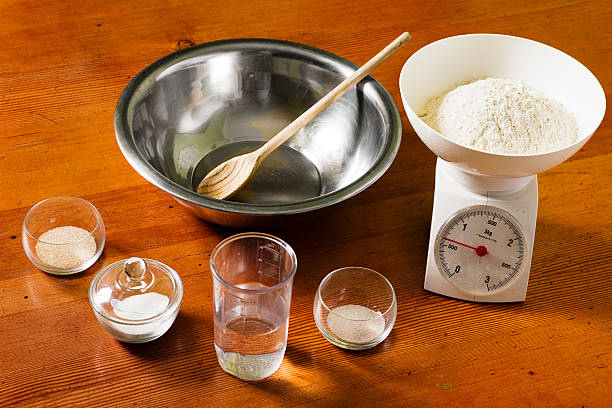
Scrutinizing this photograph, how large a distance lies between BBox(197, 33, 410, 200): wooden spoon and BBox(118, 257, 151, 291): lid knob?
0.16 m

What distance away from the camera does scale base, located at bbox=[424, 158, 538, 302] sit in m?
0.94

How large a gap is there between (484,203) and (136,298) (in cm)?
46

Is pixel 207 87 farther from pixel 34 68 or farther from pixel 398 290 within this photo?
pixel 398 290

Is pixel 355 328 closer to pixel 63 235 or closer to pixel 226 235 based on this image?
pixel 226 235

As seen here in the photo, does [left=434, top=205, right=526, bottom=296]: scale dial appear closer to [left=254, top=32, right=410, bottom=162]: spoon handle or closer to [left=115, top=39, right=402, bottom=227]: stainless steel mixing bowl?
[left=115, top=39, right=402, bottom=227]: stainless steel mixing bowl

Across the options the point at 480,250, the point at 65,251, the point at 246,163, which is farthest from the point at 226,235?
the point at 480,250

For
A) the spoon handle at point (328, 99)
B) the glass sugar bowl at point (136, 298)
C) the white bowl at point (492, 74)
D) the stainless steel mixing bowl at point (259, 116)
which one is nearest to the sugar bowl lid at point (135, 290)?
the glass sugar bowl at point (136, 298)

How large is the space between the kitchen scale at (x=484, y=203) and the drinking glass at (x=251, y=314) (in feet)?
0.74

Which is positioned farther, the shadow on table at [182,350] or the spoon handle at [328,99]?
the spoon handle at [328,99]

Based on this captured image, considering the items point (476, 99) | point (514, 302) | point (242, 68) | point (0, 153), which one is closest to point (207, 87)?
point (242, 68)

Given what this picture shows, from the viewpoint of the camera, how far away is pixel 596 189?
1153 millimetres

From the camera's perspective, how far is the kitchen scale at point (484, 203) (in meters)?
0.94

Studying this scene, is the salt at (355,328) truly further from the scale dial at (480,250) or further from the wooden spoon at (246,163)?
the wooden spoon at (246,163)

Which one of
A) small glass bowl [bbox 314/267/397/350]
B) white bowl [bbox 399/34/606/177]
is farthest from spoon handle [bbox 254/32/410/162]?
small glass bowl [bbox 314/267/397/350]
